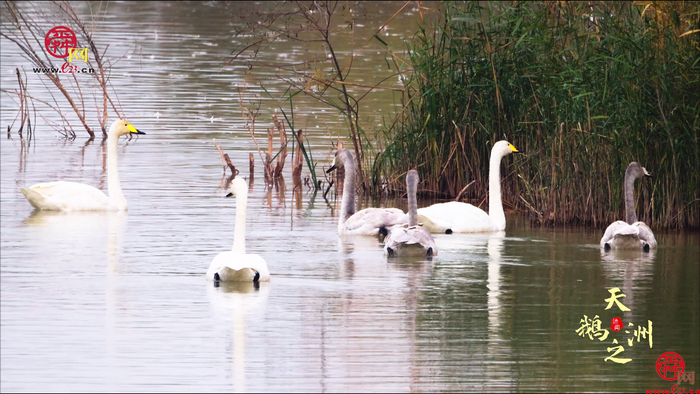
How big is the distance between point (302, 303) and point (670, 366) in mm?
2884

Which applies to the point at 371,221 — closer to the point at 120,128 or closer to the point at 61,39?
the point at 120,128

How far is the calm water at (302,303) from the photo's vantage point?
7891mm

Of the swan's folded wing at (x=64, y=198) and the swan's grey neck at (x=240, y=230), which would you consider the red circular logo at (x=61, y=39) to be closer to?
the swan's folded wing at (x=64, y=198)

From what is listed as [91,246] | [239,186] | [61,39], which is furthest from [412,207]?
[61,39]

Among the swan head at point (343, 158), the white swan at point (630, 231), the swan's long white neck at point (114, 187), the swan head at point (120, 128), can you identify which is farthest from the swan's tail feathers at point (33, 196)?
the white swan at point (630, 231)

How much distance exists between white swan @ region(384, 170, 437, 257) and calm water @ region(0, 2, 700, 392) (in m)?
0.18

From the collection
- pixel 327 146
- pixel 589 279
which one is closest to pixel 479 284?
pixel 589 279

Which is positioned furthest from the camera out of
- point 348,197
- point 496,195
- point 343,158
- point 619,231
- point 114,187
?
point 114,187

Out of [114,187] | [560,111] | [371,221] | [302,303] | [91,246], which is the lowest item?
[302,303]

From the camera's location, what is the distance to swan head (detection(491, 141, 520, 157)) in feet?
45.7

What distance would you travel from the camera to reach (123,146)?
2128cm

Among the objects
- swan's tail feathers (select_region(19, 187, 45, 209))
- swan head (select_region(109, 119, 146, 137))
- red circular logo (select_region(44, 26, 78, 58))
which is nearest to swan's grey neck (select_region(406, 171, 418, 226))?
swan's tail feathers (select_region(19, 187, 45, 209))

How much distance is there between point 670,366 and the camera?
8258 mm

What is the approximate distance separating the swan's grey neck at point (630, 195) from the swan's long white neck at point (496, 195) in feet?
4.79
